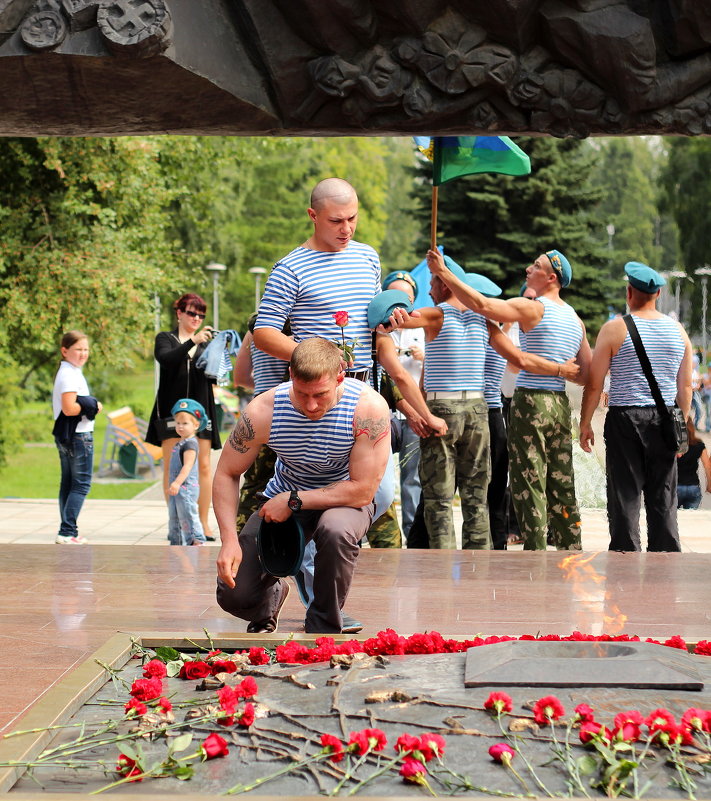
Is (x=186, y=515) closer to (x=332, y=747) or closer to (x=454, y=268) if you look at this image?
(x=454, y=268)

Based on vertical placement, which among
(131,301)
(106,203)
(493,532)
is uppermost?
(106,203)

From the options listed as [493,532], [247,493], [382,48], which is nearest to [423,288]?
[493,532]

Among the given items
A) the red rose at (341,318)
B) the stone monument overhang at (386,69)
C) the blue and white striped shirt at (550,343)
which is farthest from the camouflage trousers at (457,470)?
the stone monument overhang at (386,69)

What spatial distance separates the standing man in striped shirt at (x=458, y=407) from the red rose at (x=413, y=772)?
4142mm

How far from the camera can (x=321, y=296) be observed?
218 inches

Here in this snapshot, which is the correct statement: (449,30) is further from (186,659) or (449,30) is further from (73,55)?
(186,659)

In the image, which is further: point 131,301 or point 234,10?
point 131,301

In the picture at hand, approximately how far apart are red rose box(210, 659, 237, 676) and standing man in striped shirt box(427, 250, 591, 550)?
12.0 ft

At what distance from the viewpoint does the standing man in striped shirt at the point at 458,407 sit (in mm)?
7004

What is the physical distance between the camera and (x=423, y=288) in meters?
10.0

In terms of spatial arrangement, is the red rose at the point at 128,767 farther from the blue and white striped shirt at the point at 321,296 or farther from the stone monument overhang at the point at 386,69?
the blue and white striped shirt at the point at 321,296

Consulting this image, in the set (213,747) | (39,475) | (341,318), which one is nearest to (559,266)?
(341,318)

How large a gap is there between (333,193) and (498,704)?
2.77 metres

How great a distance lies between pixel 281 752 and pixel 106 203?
1497 centimetres
